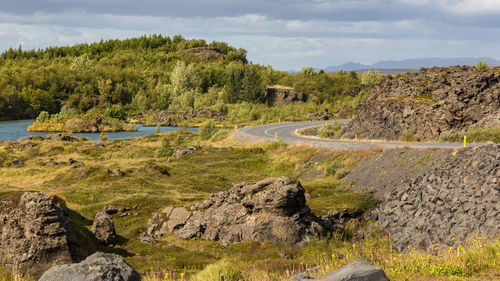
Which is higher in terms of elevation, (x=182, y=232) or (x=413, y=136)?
(x=413, y=136)

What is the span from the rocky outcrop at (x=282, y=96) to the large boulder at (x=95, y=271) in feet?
441

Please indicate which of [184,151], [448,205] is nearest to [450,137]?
[448,205]

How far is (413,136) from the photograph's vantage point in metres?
51.7

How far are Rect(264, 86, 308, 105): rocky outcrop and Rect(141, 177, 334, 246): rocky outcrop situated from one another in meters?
117

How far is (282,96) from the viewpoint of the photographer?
14500 centimetres

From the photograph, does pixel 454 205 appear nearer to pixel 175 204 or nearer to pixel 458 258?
pixel 458 258

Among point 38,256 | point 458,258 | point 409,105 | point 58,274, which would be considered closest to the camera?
point 58,274

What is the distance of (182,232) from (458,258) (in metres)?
18.2

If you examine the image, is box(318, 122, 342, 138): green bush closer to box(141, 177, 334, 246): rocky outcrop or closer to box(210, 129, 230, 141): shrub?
box(210, 129, 230, 141): shrub

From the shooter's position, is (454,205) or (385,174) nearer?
A: (454,205)

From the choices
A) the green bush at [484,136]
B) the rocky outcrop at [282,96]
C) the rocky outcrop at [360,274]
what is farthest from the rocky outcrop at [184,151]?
the rocky outcrop at [282,96]

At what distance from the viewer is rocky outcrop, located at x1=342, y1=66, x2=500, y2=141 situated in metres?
51.3

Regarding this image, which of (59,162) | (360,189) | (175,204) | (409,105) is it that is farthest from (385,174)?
(59,162)

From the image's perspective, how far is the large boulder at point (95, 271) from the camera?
30.3ft
